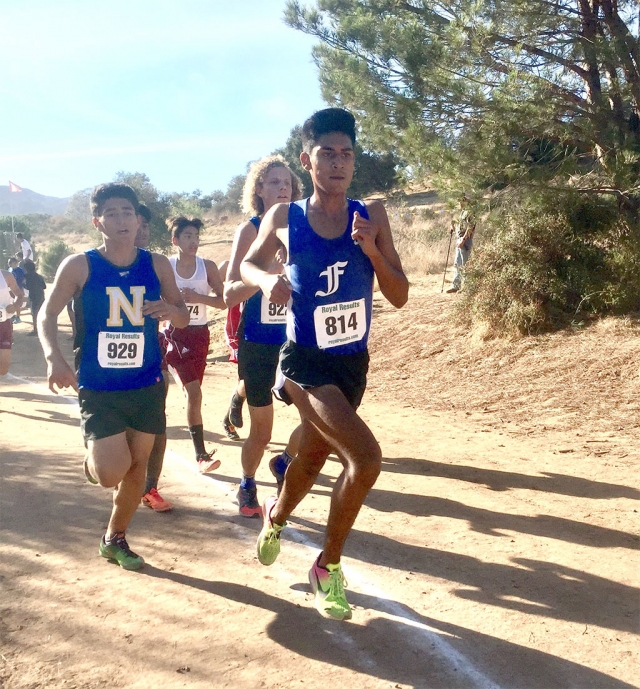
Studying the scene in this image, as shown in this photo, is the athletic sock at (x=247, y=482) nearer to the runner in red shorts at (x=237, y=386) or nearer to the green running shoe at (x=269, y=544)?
the green running shoe at (x=269, y=544)

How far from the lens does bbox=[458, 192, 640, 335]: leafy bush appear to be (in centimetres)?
1025

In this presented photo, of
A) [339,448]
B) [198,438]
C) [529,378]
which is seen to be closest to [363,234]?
[339,448]

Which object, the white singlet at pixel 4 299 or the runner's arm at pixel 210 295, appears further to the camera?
the white singlet at pixel 4 299

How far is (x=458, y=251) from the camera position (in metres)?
16.0

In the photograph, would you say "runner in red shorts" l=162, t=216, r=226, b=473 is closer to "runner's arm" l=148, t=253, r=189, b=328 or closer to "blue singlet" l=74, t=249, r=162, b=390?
"runner's arm" l=148, t=253, r=189, b=328

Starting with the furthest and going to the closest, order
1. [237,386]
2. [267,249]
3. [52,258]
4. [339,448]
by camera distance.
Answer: [52,258]
[237,386]
[267,249]
[339,448]

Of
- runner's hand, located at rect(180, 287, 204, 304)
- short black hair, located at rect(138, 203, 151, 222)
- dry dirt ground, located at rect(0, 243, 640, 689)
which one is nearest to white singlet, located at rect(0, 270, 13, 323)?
dry dirt ground, located at rect(0, 243, 640, 689)

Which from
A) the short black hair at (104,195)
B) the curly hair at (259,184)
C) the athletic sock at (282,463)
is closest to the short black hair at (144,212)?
the curly hair at (259,184)

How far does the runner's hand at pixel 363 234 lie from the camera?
3658mm

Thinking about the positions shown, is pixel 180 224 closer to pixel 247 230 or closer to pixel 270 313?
pixel 247 230

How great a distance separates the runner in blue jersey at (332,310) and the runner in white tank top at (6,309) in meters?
6.01

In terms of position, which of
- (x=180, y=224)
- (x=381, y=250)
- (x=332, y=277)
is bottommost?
(x=332, y=277)

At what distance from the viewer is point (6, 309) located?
908cm

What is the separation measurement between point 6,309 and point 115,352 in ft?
17.7
